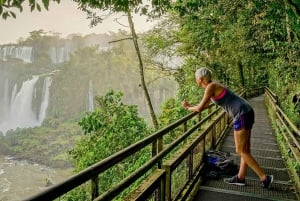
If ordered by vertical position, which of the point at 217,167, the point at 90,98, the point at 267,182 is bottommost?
the point at 267,182

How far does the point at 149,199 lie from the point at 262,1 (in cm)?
782

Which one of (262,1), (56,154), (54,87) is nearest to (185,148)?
(262,1)

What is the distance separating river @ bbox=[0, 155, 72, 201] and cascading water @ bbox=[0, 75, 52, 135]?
73.1 feet

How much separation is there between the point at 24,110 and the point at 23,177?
37133 mm

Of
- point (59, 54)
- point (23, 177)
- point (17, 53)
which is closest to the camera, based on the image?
point (23, 177)

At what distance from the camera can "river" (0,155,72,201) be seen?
→ 44844 millimetres

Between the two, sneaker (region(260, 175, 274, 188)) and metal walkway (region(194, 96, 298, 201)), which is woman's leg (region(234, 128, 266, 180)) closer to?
sneaker (region(260, 175, 274, 188))

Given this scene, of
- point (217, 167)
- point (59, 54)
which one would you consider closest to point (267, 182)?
point (217, 167)

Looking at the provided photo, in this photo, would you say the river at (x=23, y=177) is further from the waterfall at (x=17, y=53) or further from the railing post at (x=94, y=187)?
the waterfall at (x=17, y=53)

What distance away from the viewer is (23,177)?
51.3 metres

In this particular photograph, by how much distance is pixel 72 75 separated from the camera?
99.2 metres

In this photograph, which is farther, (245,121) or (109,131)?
(109,131)

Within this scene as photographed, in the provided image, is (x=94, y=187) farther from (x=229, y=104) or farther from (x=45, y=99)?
(x=45, y=99)

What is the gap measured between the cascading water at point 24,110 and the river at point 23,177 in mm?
22294
